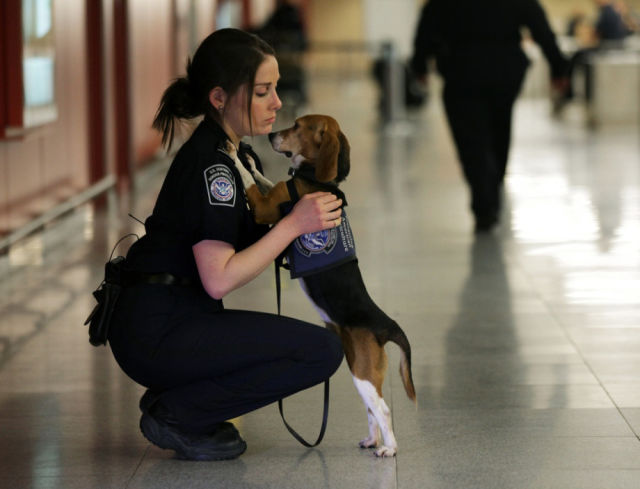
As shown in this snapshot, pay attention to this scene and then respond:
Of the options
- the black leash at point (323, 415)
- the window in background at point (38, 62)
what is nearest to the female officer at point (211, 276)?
the black leash at point (323, 415)

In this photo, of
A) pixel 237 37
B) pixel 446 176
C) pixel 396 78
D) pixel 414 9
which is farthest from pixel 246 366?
pixel 414 9

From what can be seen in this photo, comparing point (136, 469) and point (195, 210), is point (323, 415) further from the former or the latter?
point (195, 210)

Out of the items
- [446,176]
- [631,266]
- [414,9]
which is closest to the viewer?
[631,266]

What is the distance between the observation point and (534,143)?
14570 millimetres

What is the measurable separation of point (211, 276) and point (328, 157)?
47 cm

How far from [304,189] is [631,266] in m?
3.70

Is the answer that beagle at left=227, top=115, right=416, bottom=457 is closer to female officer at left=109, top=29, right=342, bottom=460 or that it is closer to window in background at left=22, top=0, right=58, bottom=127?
female officer at left=109, top=29, right=342, bottom=460

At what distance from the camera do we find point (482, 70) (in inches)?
307

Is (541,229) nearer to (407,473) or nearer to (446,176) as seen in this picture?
(446,176)

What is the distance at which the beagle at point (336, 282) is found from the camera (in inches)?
133

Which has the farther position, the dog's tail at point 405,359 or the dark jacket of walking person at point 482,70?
the dark jacket of walking person at point 482,70

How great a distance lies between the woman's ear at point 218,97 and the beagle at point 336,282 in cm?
13

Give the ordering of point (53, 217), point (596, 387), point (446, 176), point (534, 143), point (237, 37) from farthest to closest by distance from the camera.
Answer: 1. point (534, 143)
2. point (446, 176)
3. point (53, 217)
4. point (596, 387)
5. point (237, 37)

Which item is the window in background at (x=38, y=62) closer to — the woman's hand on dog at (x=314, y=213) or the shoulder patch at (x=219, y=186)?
the shoulder patch at (x=219, y=186)
